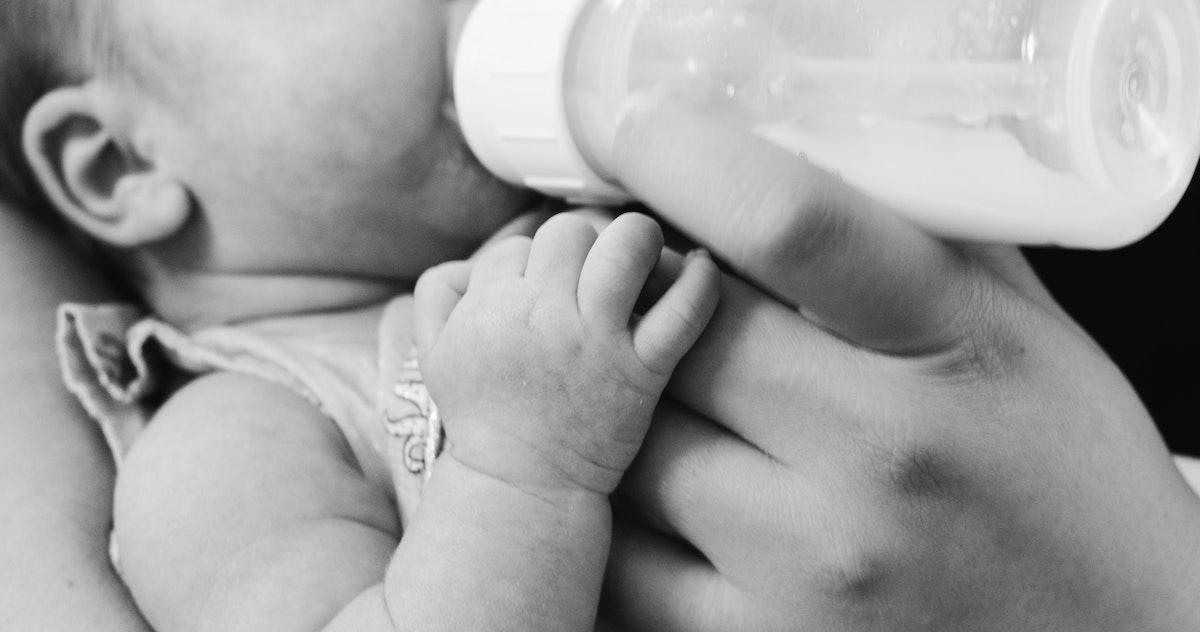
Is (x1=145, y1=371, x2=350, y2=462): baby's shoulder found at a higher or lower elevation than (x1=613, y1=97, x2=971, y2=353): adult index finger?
lower

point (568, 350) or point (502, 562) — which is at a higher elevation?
point (568, 350)

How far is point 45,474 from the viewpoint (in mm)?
967

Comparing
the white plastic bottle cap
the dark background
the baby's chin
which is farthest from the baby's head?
the dark background

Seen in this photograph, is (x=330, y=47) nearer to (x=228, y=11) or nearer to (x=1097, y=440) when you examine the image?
(x=228, y=11)

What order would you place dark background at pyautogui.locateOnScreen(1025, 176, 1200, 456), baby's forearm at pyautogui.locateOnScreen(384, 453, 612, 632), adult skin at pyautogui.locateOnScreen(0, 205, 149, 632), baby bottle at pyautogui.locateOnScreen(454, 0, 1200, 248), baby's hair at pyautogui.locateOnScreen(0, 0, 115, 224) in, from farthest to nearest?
1. dark background at pyautogui.locateOnScreen(1025, 176, 1200, 456)
2. baby's hair at pyautogui.locateOnScreen(0, 0, 115, 224)
3. adult skin at pyautogui.locateOnScreen(0, 205, 149, 632)
4. baby's forearm at pyautogui.locateOnScreen(384, 453, 612, 632)
5. baby bottle at pyautogui.locateOnScreen(454, 0, 1200, 248)

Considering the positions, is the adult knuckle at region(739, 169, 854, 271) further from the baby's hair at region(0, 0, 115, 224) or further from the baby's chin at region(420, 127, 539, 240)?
the baby's hair at region(0, 0, 115, 224)

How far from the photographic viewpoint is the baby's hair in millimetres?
1008

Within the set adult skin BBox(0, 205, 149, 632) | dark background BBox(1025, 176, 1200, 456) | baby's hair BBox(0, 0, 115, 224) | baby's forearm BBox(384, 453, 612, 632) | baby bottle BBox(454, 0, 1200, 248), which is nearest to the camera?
baby bottle BBox(454, 0, 1200, 248)

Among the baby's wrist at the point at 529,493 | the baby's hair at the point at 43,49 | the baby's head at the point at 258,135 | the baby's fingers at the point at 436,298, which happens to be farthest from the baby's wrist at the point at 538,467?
the baby's hair at the point at 43,49

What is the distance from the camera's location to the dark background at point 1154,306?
47.8 inches

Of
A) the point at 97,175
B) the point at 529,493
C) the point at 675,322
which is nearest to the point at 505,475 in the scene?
the point at 529,493

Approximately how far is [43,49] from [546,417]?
2.28 feet

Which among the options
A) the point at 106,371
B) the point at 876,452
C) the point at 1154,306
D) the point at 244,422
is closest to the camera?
the point at 876,452

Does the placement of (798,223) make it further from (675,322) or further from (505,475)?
(505,475)
